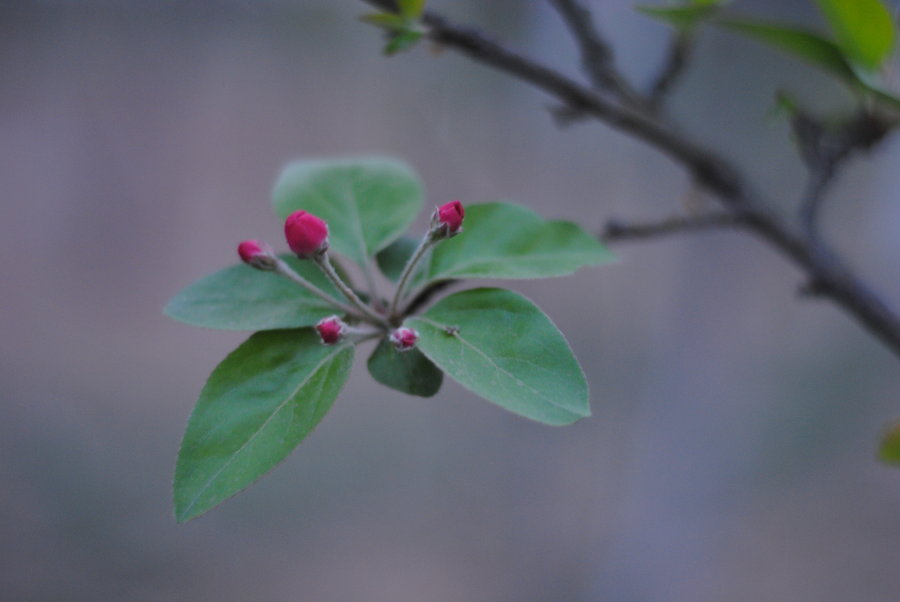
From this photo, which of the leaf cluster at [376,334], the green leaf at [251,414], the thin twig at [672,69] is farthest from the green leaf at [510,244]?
the thin twig at [672,69]

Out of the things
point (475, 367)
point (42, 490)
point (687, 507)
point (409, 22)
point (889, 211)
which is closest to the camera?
point (475, 367)

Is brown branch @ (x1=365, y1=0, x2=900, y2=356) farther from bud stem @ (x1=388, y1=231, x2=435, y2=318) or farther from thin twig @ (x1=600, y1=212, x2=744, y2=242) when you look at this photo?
bud stem @ (x1=388, y1=231, x2=435, y2=318)

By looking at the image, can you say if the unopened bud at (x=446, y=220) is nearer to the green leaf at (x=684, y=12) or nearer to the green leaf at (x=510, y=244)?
the green leaf at (x=510, y=244)

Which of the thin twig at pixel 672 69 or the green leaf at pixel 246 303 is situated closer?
the green leaf at pixel 246 303

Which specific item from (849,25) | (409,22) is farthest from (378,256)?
(849,25)

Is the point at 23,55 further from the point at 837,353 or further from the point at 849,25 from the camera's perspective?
the point at 837,353

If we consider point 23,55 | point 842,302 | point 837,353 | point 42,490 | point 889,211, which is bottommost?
point 42,490

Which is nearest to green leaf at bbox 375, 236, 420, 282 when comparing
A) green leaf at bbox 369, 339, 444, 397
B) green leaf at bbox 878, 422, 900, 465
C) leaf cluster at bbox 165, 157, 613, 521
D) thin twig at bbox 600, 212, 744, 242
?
leaf cluster at bbox 165, 157, 613, 521
